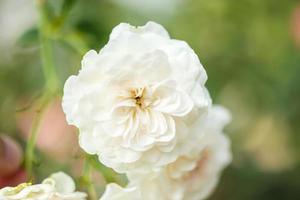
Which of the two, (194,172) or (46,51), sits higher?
(46,51)

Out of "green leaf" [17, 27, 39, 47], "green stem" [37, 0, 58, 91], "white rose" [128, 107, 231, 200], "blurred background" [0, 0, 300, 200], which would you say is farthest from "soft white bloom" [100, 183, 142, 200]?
"blurred background" [0, 0, 300, 200]

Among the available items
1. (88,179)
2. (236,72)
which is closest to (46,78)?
(88,179)

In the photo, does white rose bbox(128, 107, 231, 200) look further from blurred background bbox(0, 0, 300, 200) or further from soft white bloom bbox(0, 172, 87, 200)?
blurred background bbox(0, 0, 300, 200)

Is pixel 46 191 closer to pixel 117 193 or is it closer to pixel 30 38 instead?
pixel 117 193

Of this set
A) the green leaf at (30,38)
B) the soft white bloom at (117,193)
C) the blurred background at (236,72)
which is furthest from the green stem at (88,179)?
the blurred background at (236,72)

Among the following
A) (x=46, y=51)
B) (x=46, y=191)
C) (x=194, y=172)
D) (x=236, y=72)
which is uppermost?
(x=236, y=72)

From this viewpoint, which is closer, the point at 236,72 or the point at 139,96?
the point at 139,96

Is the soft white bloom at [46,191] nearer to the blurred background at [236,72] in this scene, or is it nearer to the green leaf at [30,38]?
the green leaf at [30,38]
